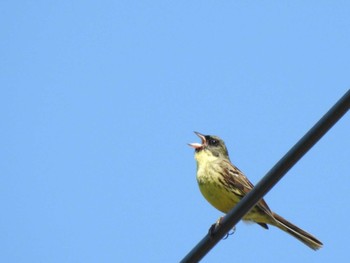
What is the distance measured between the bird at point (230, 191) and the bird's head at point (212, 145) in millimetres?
175

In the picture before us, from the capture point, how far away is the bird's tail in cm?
727

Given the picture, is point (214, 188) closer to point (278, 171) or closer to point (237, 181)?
point (237, 181)

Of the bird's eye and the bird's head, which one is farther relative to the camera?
the bird's eye

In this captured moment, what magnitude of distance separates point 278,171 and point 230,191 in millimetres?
4176

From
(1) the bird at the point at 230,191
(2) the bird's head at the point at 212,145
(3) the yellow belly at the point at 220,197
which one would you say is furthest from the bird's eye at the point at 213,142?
(3) the yellow belly at the point at 220,197

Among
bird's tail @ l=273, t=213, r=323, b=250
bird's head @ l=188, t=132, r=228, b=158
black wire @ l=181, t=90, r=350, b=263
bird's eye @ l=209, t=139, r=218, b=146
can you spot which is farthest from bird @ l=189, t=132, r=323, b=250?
black wire @ l=181, t=90, r=350, b=263

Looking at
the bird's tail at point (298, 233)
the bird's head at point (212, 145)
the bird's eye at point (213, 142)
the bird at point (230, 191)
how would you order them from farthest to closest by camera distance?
the bird's eye at point (213, 142) < the bird's head at point (212, 145) < the bird at point (230, 191) < the bird's tail at point (298, 233)

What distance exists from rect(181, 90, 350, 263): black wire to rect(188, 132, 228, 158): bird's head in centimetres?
462

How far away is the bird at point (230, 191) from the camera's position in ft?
24.9

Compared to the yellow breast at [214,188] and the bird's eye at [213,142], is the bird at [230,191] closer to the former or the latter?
the yellow breast at [214,188]

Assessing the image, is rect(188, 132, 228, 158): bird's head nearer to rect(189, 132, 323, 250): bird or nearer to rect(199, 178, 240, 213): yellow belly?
rect(189, 132, 323, 250): bird

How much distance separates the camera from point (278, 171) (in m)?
3.89

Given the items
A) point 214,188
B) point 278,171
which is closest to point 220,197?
point 214,188

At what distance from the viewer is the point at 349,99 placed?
3.60 m
